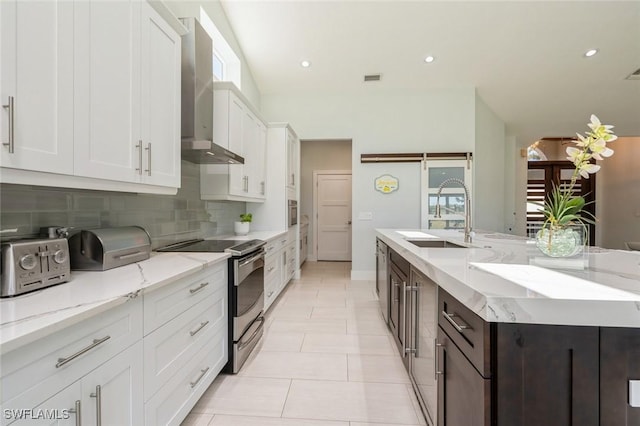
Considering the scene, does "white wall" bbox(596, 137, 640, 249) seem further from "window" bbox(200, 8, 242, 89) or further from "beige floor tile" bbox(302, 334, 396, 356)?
"window" bbox(200, 8, 242, 89)

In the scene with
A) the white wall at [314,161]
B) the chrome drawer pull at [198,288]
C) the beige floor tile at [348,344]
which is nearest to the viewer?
the chrome drawer pull at [198,288]

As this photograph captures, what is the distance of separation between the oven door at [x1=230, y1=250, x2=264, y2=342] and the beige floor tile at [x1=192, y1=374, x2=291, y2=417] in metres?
0.29

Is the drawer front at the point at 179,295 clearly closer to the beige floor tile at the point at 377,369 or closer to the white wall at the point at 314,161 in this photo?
the beige floor tile at the point at 377,369

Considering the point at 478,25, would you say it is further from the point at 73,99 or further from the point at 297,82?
the point at 73,99

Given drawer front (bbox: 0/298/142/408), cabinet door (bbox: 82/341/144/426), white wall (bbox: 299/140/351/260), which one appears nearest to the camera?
drawer front (bbox: 0/298/142/408)

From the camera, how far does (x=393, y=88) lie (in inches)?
194

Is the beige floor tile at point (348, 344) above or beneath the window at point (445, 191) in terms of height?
beneath

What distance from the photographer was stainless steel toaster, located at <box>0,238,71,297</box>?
3.15ft

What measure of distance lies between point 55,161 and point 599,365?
6.46 ft

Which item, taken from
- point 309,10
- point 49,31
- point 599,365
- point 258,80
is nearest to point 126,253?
point 49,31

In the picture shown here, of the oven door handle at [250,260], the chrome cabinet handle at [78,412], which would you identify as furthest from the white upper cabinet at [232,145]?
the chrome cabinet handle at [78,412]

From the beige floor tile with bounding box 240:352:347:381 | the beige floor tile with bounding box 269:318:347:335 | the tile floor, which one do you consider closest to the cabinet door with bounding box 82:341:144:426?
the tile floor

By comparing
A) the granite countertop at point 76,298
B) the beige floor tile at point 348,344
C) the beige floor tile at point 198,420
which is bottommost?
the beige floor tile at point 198,420

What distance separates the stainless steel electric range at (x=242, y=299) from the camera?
2004mm
